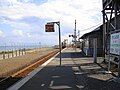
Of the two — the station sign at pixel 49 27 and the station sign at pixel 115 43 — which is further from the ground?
the station sign at pixel 49 27

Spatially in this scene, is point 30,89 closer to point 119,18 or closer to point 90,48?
point 119,18

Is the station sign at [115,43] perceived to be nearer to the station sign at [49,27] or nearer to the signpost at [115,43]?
the signpost at [115,43]

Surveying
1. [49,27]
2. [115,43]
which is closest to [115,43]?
[115,43]

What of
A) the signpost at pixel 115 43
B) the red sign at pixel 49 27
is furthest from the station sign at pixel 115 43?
the red sign at pixel 49 27

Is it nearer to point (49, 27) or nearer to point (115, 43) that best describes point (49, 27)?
point (49, 27)

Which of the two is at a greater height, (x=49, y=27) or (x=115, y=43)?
(x=49, y=27)

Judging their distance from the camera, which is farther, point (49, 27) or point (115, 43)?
point (49, 27)

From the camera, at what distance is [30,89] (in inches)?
610

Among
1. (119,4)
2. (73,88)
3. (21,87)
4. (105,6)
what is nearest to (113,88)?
(73,88)

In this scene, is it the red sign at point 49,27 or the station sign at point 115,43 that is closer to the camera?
the station sign at point 115,43

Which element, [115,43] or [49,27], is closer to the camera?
[115,43]

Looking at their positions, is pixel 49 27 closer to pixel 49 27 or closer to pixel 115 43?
pixel 49 27

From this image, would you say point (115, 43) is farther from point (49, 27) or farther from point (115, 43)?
point (49, 27)

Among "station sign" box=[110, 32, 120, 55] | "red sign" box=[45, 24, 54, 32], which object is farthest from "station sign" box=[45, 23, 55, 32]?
"station sign" box=[110, 32, 120, 55]
